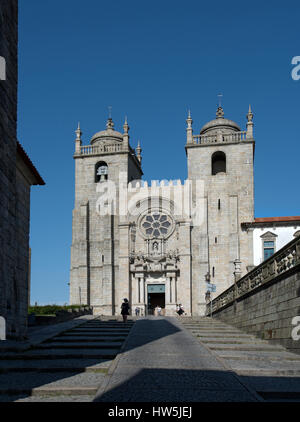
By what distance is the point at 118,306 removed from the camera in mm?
45812

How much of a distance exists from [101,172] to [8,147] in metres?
35.9

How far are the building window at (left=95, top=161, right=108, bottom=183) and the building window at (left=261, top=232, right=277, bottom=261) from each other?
635 inches

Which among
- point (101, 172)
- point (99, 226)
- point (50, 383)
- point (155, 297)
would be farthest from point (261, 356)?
point (101, 172)

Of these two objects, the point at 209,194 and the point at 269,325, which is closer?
the point at 269,325

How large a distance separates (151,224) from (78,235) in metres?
6.74

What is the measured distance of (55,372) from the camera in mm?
10898

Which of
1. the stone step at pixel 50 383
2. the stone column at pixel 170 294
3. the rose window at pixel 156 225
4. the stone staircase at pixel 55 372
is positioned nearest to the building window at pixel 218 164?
the rose window at pixel 156 225

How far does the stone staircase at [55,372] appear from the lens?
8555 millimetres

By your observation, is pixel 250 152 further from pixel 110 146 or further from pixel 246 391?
pixel 246 391

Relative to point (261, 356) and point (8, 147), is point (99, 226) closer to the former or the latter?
point (8, 147)

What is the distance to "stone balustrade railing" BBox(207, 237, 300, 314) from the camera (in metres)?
14.8

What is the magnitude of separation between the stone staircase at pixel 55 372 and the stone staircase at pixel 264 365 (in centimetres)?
277

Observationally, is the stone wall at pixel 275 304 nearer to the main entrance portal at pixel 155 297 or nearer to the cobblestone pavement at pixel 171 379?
the cobblestone pavement at pixel 171 379
